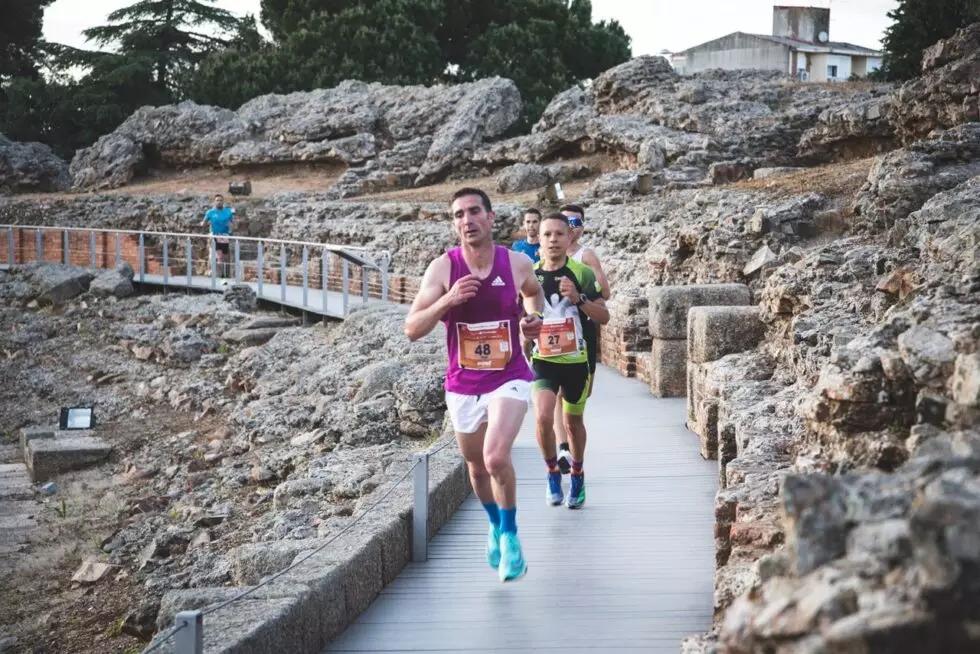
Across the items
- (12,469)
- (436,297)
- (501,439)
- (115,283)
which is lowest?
(12,469)

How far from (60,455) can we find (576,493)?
8.50 m

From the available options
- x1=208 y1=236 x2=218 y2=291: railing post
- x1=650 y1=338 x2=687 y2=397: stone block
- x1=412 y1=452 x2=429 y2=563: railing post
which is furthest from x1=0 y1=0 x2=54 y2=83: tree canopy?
x1=412 y1=452 x2=429 y2=563: railing post

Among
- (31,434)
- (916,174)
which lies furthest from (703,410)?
(31,434)

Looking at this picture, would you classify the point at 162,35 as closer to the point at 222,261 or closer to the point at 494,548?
the point at 222,261

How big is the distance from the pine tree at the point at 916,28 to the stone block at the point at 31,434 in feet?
60.6

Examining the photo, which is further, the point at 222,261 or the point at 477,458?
the point at 222,261

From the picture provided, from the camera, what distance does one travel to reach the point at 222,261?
24.0m

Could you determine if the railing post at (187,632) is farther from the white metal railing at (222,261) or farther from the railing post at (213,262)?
the railing post at (213,262)

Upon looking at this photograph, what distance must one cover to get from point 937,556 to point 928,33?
25320 millimetres

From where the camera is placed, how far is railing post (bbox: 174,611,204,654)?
3727mm

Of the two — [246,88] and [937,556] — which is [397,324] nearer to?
[937,556]

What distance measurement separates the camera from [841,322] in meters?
7.14

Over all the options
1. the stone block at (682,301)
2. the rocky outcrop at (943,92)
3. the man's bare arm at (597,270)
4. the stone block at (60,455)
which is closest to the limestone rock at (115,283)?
the stone block at (60,455)

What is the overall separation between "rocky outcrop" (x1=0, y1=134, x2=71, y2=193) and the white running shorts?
32620 mm
